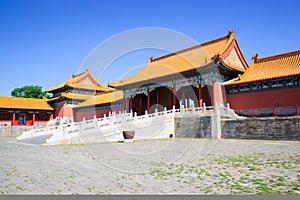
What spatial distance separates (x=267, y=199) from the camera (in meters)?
3.69

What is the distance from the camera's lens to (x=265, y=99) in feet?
50.1

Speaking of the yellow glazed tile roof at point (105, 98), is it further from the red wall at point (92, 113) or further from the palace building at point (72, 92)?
the palace building at point (72, 92)

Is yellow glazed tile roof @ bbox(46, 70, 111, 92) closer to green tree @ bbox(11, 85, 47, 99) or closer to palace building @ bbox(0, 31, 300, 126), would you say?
palace building @ bbox(0, 31, 300, 126)

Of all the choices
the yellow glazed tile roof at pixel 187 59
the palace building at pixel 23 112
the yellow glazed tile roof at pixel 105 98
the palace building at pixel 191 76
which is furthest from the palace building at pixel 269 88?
the palace building at pixel 23 112

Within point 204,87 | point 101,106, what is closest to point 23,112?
point 101,106

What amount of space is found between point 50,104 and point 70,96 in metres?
4.18

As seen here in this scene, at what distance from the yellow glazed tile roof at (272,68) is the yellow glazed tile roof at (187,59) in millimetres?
1258

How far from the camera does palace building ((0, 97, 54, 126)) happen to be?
93.3 feet

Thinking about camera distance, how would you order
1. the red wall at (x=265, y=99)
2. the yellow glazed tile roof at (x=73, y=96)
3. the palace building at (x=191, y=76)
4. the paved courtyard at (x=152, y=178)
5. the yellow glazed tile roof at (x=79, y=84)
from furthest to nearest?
the yellow glazed tile roof at (x=79, y=84) → the yellow glazed tile roof at (x=73, y=96) → the palace building at (x=191, y=76) → the red wall at (x=265, y=99) → the paved courtyard at (x=152, y=178)

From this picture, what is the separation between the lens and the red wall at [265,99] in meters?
14.2

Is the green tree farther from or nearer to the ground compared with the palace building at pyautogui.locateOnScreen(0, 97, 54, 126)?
farther from the ground

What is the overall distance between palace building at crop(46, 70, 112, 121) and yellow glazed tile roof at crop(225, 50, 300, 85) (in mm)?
21567

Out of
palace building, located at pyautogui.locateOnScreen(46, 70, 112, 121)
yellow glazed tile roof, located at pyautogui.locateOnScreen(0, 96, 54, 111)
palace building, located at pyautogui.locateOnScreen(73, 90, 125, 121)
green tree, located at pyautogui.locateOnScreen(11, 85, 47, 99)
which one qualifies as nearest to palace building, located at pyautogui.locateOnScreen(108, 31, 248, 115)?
palace building, located at pyautogui.locateOnScreen(73, 90, 125, 121)

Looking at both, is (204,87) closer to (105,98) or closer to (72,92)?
(105,98)
